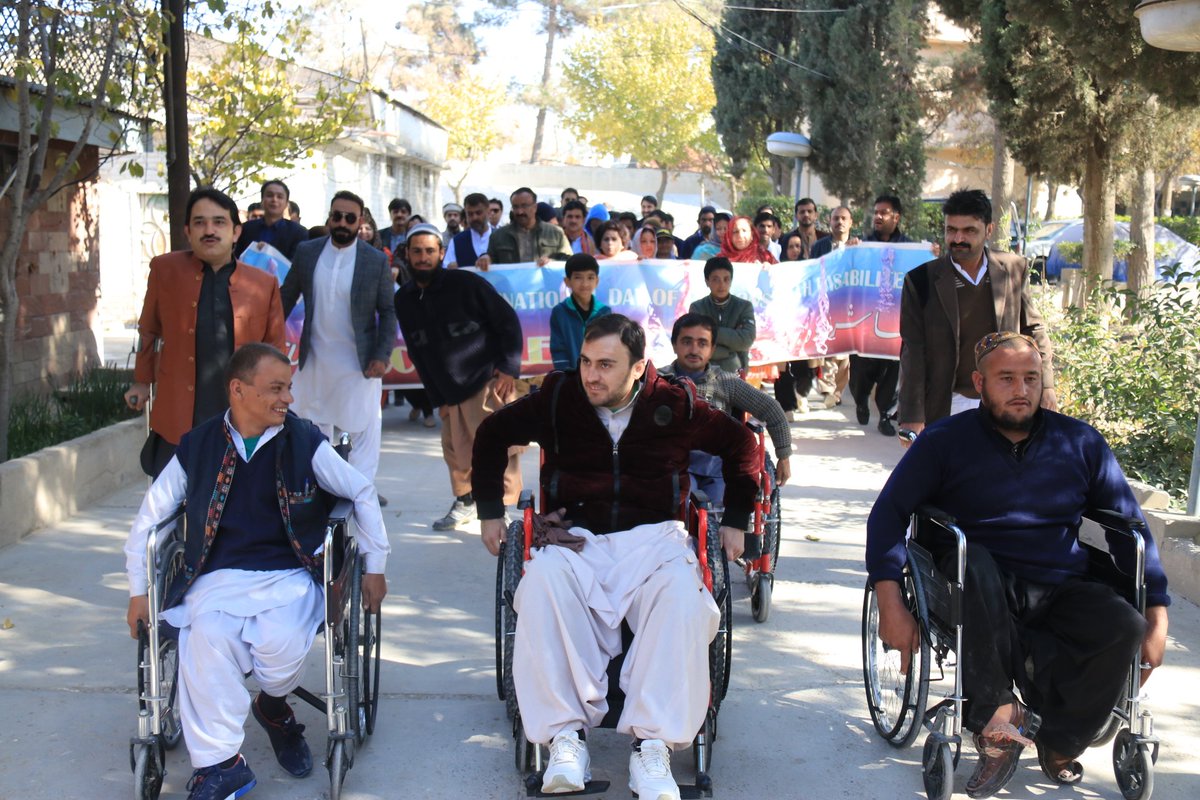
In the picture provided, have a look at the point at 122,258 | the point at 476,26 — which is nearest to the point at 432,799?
the point at 122,258

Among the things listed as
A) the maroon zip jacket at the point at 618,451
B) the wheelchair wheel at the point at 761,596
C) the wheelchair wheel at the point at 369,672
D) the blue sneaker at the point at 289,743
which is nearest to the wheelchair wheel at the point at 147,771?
the blue sneaker at the point at 289,743

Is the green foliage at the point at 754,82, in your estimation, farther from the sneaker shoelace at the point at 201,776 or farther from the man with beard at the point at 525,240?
the sneaker shoelace at the point at 201,776

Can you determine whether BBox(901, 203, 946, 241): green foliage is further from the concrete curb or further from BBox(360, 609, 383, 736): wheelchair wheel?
BBox(360, 609, 383, 736): wheelchair wheel

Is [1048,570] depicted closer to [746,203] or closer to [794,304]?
[794,304]

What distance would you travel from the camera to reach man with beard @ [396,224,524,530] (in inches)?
292

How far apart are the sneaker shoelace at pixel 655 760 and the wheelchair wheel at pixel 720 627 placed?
0.35 metres

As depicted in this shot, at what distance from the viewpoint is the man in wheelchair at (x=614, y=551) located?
3896 millimetres

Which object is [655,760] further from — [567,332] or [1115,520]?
[567,332]

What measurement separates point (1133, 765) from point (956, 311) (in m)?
2.39

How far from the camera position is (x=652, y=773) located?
3771 mm

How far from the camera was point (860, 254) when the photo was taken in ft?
38.2

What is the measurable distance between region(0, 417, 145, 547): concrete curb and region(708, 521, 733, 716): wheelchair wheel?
447 centimetres

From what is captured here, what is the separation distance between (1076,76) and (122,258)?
13851 millimetres

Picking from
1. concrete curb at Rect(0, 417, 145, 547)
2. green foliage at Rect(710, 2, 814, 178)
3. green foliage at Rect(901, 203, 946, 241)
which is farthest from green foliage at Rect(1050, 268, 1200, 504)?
green foliage at Rect(710, 2, 814, 178)
